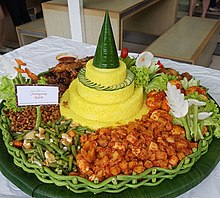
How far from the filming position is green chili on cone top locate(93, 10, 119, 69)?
2.89 feet

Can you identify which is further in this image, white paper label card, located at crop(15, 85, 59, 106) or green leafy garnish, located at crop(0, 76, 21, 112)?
green leafy garnish, located at crop(0, 76, 21, 112)

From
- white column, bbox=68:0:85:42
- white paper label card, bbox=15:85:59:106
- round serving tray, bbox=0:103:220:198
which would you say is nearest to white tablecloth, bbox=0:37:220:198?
round serving tray, bbox=0:103:220:198

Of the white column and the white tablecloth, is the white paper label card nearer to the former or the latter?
the white tablecloth

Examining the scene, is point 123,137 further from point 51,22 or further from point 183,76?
point 51,22

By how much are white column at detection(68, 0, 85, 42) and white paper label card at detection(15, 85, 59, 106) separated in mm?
1263

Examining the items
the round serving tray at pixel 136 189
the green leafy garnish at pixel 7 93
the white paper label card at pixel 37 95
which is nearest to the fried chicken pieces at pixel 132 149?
the round serving tray at pixel 136 189

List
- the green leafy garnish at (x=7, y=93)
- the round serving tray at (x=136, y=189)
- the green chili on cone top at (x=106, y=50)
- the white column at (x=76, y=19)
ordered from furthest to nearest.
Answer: the white column at (x=76, y=19) < the green leafy garnish at (x=7, y=93) < the green chili on cone top at (x=106, y=50) < the round serving tray at (x=136, y=189)

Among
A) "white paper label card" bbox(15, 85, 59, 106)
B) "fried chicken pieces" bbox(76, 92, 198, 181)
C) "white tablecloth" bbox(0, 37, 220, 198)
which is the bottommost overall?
"white tablecloth" bbox(0, 37, 220, 198)

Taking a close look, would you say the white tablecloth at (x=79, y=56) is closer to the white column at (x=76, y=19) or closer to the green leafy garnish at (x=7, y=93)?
the green leafy garnish at (x=7, y=93)

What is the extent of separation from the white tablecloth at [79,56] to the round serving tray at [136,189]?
4 cm

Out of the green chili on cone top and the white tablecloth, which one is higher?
the green chili on cone top

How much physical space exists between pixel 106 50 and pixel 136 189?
417mm

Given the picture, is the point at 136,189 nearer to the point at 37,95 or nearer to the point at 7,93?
the point at 37,95

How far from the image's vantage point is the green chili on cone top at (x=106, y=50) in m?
0.88
